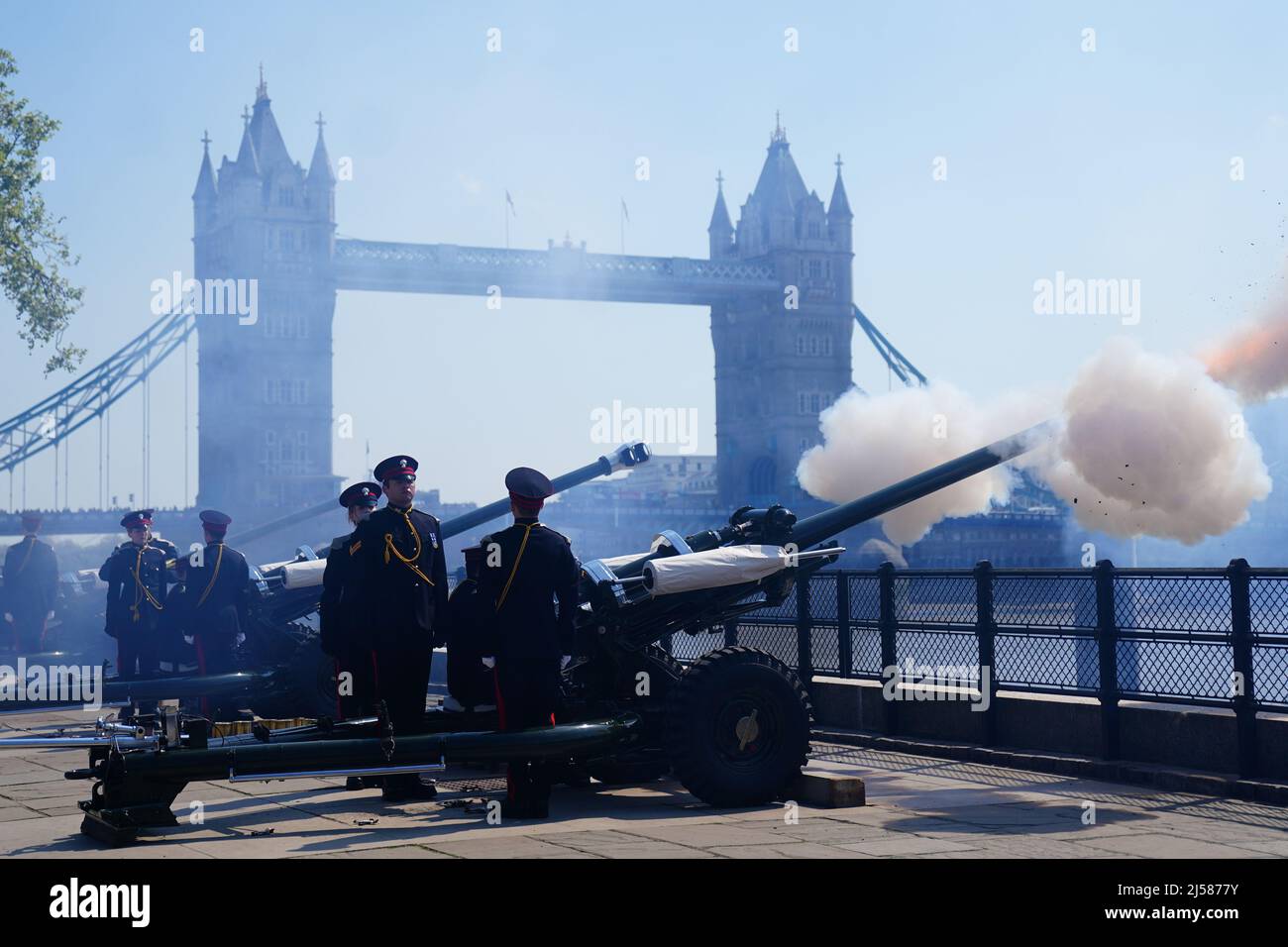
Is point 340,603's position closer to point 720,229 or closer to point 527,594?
point 527,594

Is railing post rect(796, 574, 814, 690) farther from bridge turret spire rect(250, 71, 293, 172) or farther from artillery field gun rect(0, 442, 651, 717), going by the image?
bridge turret spire rect(250, 71, 293, 172)

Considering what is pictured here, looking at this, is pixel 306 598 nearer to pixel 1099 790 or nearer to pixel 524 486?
pixel 524 486

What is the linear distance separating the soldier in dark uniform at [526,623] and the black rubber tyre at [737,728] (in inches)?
24.2

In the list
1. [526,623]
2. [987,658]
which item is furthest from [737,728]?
[987,658]

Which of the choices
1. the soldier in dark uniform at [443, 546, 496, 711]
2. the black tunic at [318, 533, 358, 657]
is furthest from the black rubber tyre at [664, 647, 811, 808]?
the black tunic at [318, 533, 358, 657]

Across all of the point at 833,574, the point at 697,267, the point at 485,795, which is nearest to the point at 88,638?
the point at 833,574

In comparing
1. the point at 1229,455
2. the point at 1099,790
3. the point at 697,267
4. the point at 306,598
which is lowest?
the point at 1099,790

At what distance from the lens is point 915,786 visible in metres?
8.53

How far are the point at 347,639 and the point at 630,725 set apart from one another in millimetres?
1464

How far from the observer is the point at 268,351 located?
321 feet

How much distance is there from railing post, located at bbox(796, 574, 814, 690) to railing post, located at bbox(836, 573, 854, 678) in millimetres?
368

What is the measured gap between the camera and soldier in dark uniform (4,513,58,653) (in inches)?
669

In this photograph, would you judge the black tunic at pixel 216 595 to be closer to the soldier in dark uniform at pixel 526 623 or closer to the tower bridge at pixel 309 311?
the soldier in dark uniform at pixel 526 623

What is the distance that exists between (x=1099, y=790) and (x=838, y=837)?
7.69ft
